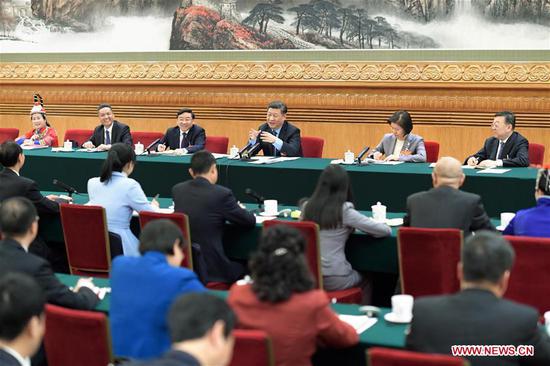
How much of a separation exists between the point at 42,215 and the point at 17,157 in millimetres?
483

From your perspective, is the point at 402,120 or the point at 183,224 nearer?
the point at 183,224

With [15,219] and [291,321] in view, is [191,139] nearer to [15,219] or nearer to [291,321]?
[15,219]

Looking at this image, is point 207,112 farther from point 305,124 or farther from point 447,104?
point 447,104

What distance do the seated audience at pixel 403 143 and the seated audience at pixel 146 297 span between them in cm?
533

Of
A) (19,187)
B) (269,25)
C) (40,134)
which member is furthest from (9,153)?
(269,25)

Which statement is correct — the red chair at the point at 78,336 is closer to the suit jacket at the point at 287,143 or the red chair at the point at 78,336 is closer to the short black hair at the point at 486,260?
the short black hair at the point at 486,260

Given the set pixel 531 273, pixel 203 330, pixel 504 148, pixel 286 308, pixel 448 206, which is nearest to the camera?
pixel 203 330

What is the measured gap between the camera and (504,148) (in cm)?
868

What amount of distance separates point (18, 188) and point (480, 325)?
4.32m

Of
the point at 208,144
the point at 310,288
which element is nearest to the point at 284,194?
the point at 208,144

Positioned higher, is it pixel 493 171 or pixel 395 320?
pixel 493 171

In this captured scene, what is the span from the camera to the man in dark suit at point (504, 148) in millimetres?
8430

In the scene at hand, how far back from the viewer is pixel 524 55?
1036 centimetres

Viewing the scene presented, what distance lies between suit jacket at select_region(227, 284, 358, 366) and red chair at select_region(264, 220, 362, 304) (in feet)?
5.43
